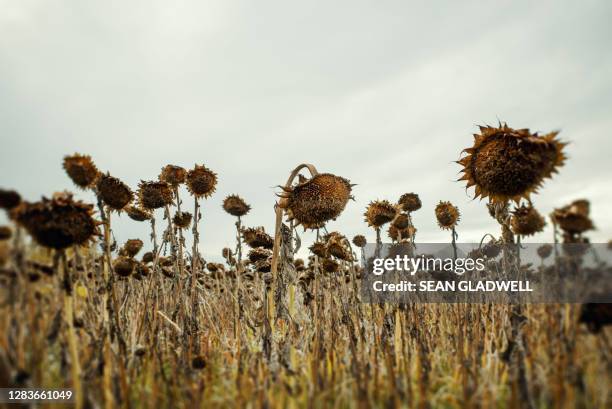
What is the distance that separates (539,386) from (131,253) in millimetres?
6080

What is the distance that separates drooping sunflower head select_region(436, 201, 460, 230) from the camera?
7.88 m

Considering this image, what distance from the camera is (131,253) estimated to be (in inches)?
258

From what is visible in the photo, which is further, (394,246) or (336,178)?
(394,246)

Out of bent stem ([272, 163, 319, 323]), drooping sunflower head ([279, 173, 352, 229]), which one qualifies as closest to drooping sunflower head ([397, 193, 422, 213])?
drooping sunflower head ([279, 173, 352, 229])

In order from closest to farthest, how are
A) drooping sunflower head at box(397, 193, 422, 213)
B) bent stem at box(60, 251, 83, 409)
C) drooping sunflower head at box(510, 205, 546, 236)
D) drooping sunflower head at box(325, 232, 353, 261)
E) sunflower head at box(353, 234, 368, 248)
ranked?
bent stem at box(60, 251, 83, 409), drooping sunflower head at box(510, 205, 546, 236), drooping sunflower head at box(325, 232, 353, 261), drooping sunflower head at box(397, 193, 422, 213), sunflower head at box(353, 234, 368, 248)

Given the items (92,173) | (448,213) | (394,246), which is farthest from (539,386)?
(448,213)

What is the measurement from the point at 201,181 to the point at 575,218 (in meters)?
5.29

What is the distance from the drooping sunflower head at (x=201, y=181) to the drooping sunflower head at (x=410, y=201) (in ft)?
11.2

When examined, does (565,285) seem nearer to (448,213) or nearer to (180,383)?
(180,383)

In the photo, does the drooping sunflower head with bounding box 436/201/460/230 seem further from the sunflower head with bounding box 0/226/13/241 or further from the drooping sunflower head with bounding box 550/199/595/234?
the sunflower head with bounding box 0/226/13/241

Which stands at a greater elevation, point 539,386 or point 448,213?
point 448,213

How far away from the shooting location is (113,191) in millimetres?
3486

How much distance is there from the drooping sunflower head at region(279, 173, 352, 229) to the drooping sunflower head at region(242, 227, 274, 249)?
2.55 m

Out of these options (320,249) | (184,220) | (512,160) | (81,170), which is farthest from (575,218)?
(184,220)
